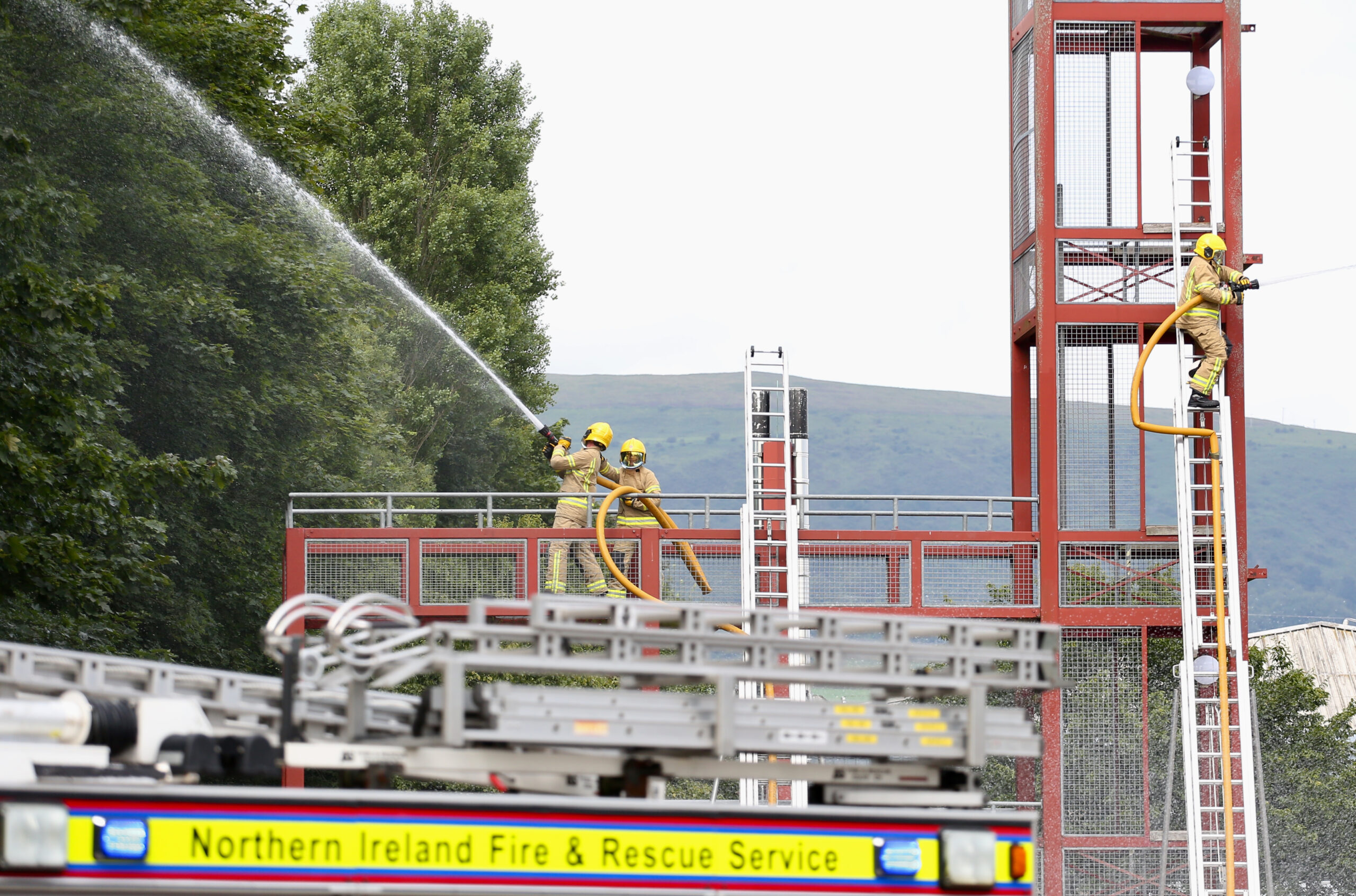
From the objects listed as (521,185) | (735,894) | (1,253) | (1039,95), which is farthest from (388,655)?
(521,185)

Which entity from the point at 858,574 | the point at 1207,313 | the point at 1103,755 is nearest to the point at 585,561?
the point at 858,574

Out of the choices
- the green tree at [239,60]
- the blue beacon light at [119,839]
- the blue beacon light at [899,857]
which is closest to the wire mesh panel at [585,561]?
the green tree at [239,60]

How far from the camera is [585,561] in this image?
19672 mm

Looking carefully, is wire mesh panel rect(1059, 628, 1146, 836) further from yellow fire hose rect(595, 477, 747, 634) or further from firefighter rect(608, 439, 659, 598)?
firefighter rect(608, 439, 659, 598)

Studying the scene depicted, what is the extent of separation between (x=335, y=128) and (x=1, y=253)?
1460cm

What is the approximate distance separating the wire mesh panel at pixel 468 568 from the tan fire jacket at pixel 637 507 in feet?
4.08

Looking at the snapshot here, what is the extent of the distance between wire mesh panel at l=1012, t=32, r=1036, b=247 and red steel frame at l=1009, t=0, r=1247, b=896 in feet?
0.85

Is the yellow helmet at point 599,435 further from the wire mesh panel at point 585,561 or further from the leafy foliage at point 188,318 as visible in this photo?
the leafy foliage at point 188,318

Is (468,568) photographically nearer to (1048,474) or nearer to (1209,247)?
(1048,474)

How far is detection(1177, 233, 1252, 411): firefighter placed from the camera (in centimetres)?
1805

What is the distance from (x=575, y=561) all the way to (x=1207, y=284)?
7.80 meters

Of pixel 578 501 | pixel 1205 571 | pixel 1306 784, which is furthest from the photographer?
pixel 1306 784

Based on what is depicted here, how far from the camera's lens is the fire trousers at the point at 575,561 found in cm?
1947

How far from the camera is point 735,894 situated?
15.2ft
